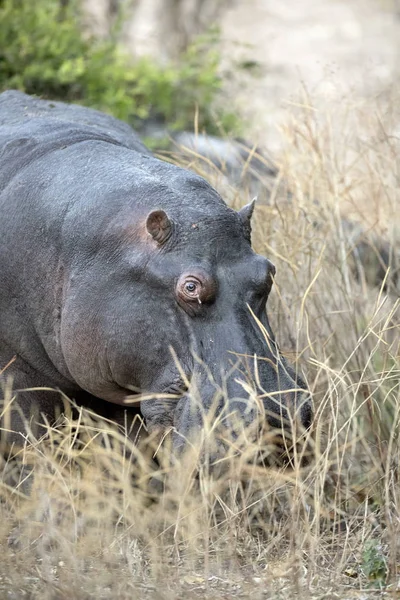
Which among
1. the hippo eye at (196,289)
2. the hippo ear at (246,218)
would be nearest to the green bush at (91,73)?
the hippo ear at (246,218)

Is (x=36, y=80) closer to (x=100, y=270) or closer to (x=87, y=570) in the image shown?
(x=100, y=270)

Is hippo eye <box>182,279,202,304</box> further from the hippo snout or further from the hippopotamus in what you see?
the hippo snout

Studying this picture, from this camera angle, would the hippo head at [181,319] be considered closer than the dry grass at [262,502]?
No

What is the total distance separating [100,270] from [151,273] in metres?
0.23

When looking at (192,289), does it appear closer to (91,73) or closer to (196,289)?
(196,289)

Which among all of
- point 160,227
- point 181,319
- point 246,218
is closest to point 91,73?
point 246,218

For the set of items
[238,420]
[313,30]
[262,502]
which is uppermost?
[238,420]

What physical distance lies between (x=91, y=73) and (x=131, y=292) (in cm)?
483

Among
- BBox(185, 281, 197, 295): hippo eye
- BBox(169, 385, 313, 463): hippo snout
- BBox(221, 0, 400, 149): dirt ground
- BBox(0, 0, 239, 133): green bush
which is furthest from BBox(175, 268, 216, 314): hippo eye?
BBox(221, 0, 400, 149): dirt ground

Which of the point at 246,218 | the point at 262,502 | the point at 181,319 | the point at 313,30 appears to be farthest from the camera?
the point at 313,30

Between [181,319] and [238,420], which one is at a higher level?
[181,319]

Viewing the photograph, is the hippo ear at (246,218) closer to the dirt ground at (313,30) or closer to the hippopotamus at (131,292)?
the hippopotamus at (131,292)

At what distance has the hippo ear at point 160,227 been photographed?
11.9 ft

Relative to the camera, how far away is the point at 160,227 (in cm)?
364
